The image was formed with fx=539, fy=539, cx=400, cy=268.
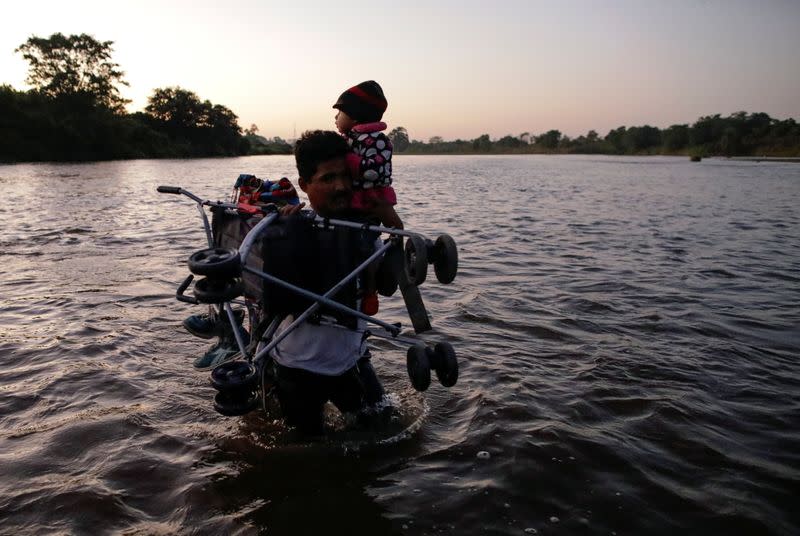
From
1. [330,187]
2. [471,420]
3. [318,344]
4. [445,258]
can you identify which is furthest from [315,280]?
[471,420]

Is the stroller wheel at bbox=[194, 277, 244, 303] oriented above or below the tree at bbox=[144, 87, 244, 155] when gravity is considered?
below

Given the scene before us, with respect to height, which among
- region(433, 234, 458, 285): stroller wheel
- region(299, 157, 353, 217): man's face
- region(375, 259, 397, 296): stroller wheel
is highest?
region(299, 157, 353, 217): man's face

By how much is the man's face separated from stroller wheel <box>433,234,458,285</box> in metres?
0.70

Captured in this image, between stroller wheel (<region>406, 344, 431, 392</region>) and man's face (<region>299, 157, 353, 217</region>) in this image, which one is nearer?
stroller wheel (<region>406, 344, 431, 392</region>)

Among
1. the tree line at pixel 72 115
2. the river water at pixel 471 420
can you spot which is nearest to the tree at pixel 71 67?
the tree line at pixel 72 115

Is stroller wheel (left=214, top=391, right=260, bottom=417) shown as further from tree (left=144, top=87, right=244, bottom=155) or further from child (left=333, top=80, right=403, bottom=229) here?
tree (left=144, top=87, right=244, bottom=155)

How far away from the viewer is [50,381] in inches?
183

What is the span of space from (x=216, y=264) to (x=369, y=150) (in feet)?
4.12

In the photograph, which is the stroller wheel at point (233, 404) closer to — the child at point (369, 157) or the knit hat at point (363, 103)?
the child at point (369, 157)

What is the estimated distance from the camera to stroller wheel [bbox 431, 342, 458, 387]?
2.94 metres

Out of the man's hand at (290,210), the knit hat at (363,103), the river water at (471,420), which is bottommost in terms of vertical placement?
the river water at (471,420)

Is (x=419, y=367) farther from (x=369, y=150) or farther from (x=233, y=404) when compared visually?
(x=369, y=150)

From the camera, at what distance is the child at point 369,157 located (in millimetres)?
3258

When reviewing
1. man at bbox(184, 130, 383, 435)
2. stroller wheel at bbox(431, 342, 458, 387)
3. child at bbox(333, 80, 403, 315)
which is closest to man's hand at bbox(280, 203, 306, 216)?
man at bbox(184, 130, 383, 435)
